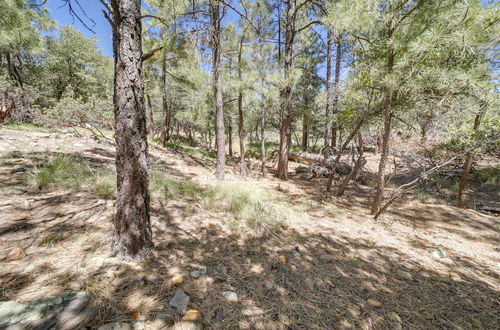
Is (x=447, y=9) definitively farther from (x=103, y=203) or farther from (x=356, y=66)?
(x=103, y=203)

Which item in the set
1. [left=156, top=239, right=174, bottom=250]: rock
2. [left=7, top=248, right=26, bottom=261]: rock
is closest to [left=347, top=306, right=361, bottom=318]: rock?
[left=156, top=239, right=174, bottom=250]: rock

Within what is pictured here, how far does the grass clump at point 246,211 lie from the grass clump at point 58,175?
222cm

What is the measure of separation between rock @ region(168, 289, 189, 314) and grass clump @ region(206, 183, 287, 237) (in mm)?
1312

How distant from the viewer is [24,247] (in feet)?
5.65

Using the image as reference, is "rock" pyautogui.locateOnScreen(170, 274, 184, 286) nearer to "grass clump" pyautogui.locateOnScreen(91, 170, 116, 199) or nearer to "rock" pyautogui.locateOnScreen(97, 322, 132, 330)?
"rock" pyautogui.locateOnScreen(97, 322, 132, 330)

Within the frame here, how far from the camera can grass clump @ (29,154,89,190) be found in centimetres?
289

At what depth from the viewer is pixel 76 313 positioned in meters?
1.21

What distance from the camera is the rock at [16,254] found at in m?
1.58

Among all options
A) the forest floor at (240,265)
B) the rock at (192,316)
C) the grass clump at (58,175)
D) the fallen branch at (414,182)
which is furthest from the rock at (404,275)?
the grass clump at (58,175)

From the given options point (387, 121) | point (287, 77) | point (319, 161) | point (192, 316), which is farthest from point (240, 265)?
point (319, 161)

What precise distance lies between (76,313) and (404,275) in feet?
10.1

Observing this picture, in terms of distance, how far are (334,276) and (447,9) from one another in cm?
435

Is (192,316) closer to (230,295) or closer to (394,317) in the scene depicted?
(230,295)

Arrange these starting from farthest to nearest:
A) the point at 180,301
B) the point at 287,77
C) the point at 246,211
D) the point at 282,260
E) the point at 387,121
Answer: the point at 287,77
the point at 387,121
the point at 246,211
the point at 282,260
the point at 180,301
